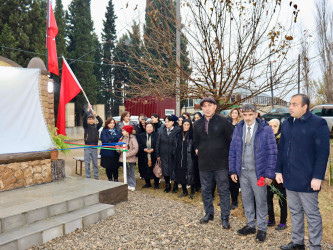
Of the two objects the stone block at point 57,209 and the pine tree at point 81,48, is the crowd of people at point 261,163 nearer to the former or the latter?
the stone block at point 57,209

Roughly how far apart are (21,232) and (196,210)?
9.61 feet

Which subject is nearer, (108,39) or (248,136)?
(248,136)

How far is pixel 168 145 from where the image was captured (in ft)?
21.8

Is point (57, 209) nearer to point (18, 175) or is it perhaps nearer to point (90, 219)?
point (90, 219)

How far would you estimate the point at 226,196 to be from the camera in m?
4.49

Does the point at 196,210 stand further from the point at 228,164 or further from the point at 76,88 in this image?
the point at 76,88

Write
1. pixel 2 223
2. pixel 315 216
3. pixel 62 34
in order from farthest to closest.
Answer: pixel 62 34, pixel 2 223, pixel 315 216

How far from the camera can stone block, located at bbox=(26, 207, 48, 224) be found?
13.7 ft

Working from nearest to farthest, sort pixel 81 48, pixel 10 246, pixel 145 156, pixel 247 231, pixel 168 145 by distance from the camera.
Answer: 1. pixel 10 246
2. pixel 247 231
3. pixel 168 145
4. pixel 145 156
5. pixel 81 48

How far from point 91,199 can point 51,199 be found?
698 mm

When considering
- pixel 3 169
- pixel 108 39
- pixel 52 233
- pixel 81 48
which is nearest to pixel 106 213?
pixel 52 233

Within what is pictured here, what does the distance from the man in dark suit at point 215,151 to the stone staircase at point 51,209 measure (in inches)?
74.8

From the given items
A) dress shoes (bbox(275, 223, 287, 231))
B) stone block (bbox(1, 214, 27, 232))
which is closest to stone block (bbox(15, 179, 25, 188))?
stone block (bbox(1, 214, 27, 232))

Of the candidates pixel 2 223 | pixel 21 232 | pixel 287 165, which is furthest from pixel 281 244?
pixel 2 223
